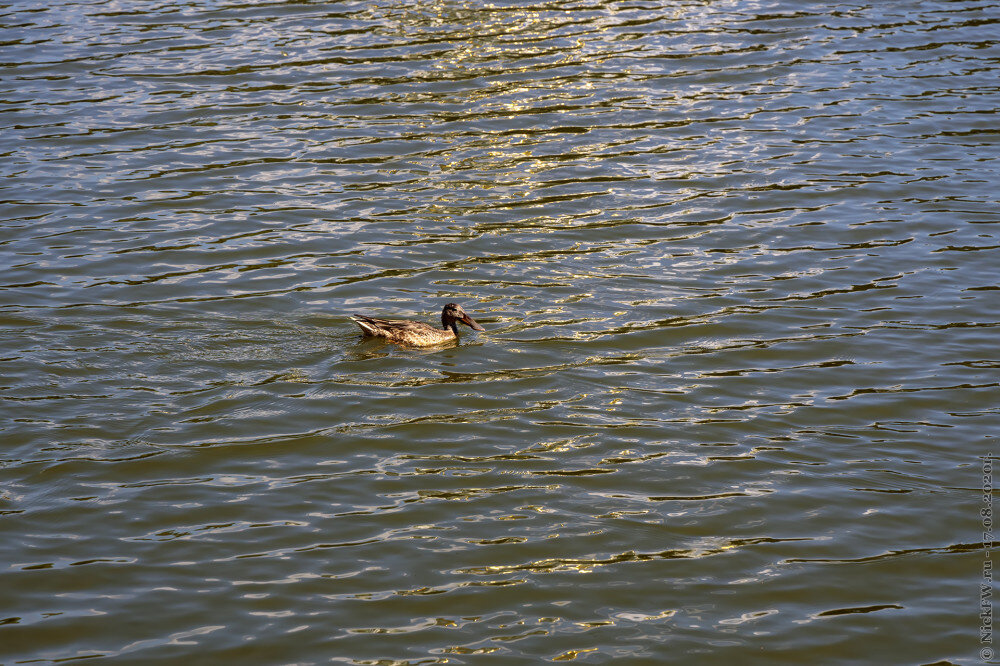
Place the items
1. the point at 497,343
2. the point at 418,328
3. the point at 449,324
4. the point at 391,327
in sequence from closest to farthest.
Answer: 1. the point at 391,327
2. the point at 418,328
3. the point at 497,343
4. the point at 449,324

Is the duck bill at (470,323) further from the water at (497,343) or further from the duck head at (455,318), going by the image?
the water at (497,343)

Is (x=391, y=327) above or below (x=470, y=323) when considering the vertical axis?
above

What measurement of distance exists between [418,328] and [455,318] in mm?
377

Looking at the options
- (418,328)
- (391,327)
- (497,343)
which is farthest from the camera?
(497,343)

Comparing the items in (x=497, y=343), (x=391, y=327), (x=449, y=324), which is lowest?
(x=497, y=343)

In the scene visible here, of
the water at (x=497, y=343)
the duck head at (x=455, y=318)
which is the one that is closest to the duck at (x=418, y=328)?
the duck head at (x=455, y=318)

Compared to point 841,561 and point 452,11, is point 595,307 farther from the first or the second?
point 452,11

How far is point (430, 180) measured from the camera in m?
14.0

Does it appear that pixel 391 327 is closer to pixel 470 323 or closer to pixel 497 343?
pixel 470 323

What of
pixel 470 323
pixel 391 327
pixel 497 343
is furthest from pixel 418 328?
pixel 497 343

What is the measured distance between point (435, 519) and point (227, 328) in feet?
12.2

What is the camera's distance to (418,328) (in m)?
10.4

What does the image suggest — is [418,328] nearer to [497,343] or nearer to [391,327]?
[391,327]

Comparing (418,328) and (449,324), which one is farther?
(449,324)
